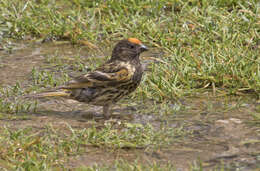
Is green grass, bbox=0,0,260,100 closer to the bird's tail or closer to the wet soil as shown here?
the wet soil

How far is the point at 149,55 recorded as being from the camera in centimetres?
948

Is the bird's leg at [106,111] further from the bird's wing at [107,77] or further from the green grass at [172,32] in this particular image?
the green grass at [172,32]

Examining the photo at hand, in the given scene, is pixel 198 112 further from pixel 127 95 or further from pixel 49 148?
pixel 49 148

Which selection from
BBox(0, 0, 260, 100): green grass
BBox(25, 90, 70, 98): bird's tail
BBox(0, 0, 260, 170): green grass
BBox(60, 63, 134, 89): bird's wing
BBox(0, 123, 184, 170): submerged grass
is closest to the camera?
BBox(0, 123, 184, 170): submerged grass

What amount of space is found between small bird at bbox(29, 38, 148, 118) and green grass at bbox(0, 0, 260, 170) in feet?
1.34

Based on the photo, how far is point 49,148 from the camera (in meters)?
6.10

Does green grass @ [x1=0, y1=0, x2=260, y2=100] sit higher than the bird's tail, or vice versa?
green grass @ [x1=0, y1=0, x2=260, y2=100]

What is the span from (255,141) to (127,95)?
194cm

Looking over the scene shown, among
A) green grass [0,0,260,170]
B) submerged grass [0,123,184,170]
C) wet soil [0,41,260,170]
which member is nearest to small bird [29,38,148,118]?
wet soil [0,41,260,170]

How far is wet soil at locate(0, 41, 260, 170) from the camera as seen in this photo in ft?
19.5

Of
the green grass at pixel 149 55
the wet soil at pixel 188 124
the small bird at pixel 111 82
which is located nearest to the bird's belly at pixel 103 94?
the small bird at pixel 111 82

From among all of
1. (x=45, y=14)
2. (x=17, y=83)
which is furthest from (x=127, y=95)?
(x=45, y=14)

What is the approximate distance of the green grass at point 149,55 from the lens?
6285 millimetres

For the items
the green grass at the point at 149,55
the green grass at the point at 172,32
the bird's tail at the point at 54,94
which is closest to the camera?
the green grass at the point at 149,55
